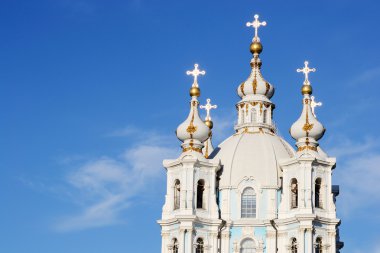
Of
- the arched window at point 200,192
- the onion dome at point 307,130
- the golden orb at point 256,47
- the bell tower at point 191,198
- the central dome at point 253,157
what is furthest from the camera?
the golden orb at point 256,47

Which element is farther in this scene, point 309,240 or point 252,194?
point 252,194

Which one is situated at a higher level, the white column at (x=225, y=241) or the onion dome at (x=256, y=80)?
the onion dome at (x=256, y=80)

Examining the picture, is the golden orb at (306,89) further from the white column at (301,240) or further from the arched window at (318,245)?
the arched window at (318,245)

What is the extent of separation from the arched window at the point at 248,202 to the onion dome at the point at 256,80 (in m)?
7.65

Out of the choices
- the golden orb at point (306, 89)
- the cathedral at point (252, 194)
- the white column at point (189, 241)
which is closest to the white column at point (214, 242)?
the cathedral at point (252, 194)

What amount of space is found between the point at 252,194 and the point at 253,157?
237 cm

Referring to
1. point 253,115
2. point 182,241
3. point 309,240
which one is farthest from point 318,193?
point 182,241

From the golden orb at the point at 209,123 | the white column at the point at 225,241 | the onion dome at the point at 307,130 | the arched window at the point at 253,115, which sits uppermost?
the golden orb at the point at 209,123

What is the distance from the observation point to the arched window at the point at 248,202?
72.6 metres

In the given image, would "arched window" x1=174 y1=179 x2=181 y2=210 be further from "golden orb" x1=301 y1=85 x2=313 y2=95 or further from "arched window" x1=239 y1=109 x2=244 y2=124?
"golden orb" x1=301 y1=85 x2=313 y2=95

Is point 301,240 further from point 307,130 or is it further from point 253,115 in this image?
point 253,115

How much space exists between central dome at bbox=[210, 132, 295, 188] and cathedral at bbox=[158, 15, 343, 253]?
0.06m

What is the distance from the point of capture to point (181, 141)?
2896 inches

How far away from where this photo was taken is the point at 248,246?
236ft
